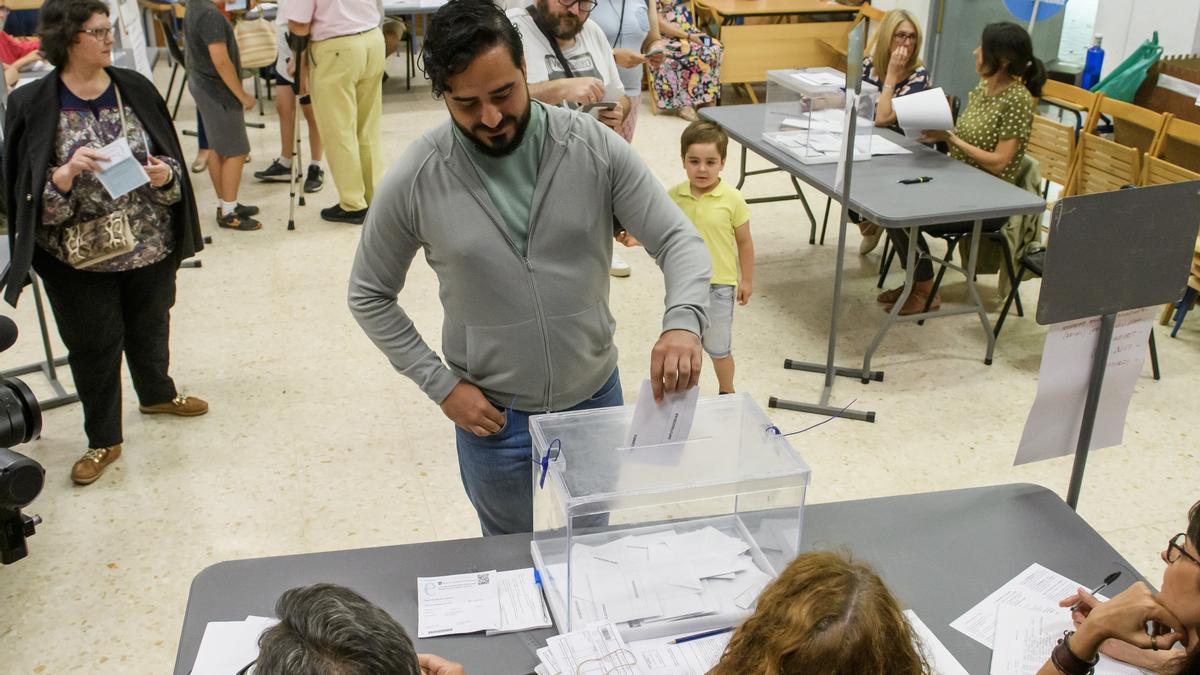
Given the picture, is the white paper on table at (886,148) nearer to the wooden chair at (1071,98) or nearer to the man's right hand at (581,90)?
the wooden chair at (1071,98)

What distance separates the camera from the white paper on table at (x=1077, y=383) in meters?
2.09

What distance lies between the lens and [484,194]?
2.01 m

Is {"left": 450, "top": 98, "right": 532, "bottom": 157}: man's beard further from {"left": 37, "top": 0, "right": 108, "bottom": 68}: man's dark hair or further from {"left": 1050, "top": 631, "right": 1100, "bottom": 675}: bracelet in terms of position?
{"left": 37, "top": 0, "right": 108, "bottom": 68}: man's dark hair

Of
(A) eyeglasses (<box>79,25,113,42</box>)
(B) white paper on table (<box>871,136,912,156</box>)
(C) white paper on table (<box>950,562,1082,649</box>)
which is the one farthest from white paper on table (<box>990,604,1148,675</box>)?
(B) white paper on table (<box>871,136,912,156</box>)

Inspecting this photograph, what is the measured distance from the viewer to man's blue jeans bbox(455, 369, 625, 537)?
2.22m

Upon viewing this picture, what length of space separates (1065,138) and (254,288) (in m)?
3.90

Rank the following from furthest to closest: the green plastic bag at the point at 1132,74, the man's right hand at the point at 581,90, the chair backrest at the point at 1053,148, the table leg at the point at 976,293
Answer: the green plastic bag at the point at 1132,74, the chair backrest at the point at 1053,148, the table leg at the point at 976,293, the man's right hand at the point at 581,90

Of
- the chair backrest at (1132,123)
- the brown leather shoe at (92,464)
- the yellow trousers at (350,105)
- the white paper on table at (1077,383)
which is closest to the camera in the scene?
the white paper on table at (1077,383)

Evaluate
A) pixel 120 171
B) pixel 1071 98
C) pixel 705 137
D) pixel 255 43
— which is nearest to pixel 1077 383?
pixel 705 137

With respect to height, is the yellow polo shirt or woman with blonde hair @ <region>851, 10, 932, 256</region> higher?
woman with blonde hair @ <region>851, 10, 932, 256</region>

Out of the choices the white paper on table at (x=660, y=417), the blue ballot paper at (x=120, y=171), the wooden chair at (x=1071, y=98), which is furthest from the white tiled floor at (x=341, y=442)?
the white paper on table at (x=660, y=417)

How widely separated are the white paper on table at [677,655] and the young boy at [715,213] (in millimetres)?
2034

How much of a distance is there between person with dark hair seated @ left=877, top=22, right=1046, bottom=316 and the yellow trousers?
3004 mm

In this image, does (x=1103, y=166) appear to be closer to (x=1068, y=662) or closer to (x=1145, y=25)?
(x=1145, y=25)
